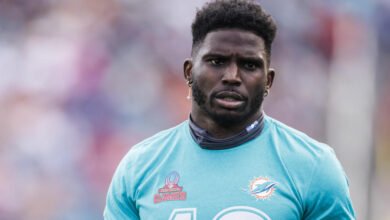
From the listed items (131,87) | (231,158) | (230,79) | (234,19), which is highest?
(131,87)

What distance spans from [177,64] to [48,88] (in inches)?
55.2

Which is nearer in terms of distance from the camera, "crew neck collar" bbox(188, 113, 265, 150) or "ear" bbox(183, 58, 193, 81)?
"crew neck collar" bbox(188, 113, 265, 150)

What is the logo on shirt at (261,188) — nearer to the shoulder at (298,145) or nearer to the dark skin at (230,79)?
the shoulder at (298,145)

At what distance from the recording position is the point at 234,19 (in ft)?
9.20

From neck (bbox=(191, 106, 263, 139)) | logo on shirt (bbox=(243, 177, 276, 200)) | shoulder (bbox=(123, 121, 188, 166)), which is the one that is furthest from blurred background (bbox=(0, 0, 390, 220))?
logo on shirt (bbox=(243, 177, 276, 200))

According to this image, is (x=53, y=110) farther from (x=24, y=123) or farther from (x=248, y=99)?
(x=248, y=99)

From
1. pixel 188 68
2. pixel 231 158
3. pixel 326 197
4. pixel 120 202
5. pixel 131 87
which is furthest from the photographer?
pixel 131 87

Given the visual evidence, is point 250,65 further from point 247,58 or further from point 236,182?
point 236,182

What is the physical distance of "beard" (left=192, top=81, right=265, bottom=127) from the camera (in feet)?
8.98

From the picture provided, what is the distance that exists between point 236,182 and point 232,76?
0.49 meters

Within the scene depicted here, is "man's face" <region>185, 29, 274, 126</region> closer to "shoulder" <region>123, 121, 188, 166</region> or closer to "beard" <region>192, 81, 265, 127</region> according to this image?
"beard" <region>192, 81, 265, 127</region>

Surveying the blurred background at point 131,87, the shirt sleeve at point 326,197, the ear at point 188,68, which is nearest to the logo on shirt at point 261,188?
the shirt sleeve at point 326,197

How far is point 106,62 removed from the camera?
6230 millimetres

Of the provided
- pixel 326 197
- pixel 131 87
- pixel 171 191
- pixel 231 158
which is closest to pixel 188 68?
pixel 231 158
